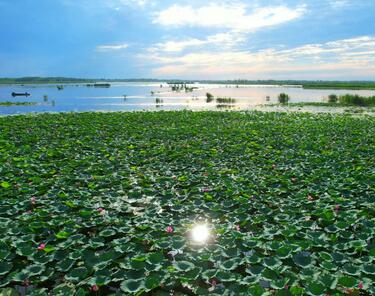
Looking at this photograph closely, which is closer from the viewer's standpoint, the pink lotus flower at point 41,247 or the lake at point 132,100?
the pink lotus flower at point 41,247

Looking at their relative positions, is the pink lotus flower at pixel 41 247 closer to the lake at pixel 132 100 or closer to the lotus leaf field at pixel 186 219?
the lotus leaf field at pixel 186 219

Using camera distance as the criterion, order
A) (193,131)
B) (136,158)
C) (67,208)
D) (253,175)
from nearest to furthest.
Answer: (67,208) < (253,175) < (136,158) < (193,131)

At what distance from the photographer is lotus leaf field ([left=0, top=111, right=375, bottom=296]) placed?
11.7 feet

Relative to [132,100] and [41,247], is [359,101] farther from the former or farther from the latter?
[41,247]

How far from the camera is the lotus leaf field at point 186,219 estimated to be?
3.56m

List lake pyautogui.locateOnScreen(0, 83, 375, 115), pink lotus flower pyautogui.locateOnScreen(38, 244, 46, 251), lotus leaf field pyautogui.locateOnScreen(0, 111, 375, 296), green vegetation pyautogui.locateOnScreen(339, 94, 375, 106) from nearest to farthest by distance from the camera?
lotus leaf field pyautogui.locateOnScreen(0, 111, 375, 296)
pink lotus flower pyautogui.locateOnScreen(38, 244, 46, 251)
green vegetation pyautogui.locateOnScreen(339, 94, 375, 106)
lake pyautogui.locateOnScreen(0, 83, 375, 115)

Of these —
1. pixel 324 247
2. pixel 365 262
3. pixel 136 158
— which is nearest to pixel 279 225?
pixel 324 247

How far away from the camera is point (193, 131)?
13.9 metres

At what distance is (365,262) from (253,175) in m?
3.80

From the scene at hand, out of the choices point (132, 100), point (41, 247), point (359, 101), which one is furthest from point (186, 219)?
point (132, 100)

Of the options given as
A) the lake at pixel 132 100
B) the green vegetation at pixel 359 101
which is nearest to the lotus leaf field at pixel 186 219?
the lake at pixel 132 100

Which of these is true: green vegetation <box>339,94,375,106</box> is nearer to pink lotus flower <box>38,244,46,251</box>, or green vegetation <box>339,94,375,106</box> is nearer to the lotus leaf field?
the lotus leaf field

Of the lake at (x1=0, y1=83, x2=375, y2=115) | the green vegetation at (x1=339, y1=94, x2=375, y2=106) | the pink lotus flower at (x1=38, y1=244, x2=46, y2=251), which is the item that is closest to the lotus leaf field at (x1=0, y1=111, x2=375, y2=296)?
the pink lotus flower at (x1=38, y1=244, x2=46, y2=251)

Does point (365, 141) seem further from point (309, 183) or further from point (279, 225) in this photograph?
point (279, 225)
